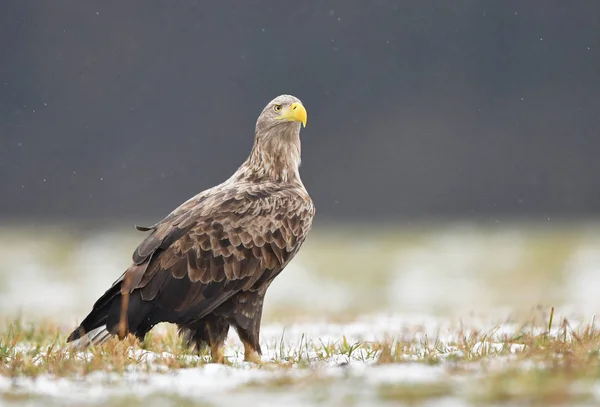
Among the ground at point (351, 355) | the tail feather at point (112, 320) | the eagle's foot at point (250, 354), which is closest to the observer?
the ground at point (351, 355)

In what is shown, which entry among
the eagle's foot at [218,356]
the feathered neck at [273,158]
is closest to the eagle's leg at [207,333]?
the eagle's foot at [218,356]

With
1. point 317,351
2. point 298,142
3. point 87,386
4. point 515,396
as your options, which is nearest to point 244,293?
point 317,351

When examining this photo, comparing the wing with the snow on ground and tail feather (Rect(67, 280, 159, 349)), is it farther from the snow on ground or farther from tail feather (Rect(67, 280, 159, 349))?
the snow on ground

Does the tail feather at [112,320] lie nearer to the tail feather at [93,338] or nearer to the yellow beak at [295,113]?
the tail feather at [93,338]

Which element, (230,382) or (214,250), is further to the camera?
(214,250)

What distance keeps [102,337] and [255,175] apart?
2.07 meters

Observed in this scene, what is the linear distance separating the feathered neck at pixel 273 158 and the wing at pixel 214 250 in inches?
19.4

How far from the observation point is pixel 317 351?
790cm

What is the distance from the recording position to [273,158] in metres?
8.95

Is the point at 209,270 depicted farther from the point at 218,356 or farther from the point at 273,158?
the point at 273,158

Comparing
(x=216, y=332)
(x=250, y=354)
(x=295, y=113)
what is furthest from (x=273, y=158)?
(x=250, y=354)

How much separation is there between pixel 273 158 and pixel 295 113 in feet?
1.49

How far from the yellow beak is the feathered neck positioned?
11 centimetres

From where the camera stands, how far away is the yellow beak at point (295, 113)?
893 centimetres
